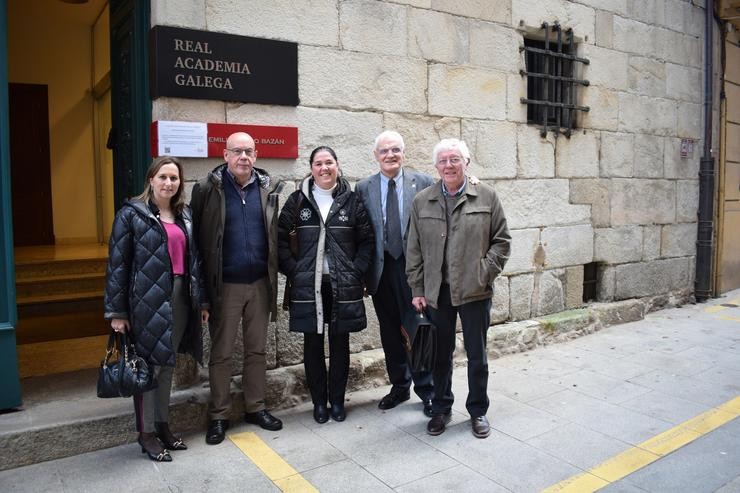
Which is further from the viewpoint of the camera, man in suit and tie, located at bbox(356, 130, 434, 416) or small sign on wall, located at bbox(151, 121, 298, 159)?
man in suit and tie, located at bbox(356, 130, 434, 416)

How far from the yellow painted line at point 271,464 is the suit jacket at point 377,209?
1.19m

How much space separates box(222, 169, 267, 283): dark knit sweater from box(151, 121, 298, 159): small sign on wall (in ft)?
1.26

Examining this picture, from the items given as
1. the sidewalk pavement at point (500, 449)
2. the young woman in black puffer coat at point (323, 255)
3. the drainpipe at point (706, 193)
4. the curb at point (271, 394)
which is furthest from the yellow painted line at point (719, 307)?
the young woman in black puffer coat at point (323, 255)

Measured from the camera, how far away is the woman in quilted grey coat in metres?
3.22

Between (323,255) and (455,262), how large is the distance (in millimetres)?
811

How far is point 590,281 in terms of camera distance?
668cm

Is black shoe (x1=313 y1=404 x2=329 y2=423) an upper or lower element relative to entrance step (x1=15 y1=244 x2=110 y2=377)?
lower

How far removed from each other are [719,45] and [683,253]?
2721 millimetres

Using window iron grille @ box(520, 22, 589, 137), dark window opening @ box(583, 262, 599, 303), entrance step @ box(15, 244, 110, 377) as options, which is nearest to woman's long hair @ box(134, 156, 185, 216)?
entrance step @ box(15, 244, 110, 377)

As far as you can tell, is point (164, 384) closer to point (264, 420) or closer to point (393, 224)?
point (264, 420)

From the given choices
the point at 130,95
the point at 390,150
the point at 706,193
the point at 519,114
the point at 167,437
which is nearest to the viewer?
the point at 167,437

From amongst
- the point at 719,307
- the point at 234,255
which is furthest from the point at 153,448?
the point at 719,307

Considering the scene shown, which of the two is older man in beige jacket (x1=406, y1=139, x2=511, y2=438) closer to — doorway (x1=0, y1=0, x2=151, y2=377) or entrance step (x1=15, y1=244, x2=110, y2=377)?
entrance step (x1=15, y1=244, x2=110, y2=377)

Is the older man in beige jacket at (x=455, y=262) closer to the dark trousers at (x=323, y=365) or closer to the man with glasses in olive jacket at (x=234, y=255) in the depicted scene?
the dark trousers at (x=323, y=365)
